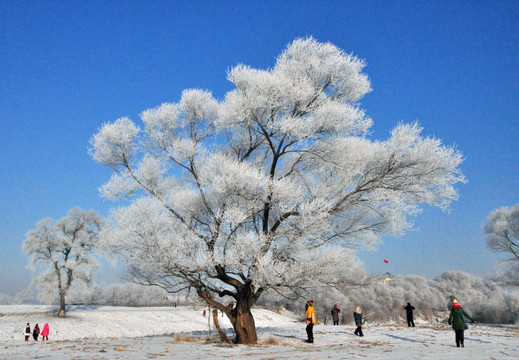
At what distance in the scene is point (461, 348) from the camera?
1020 centimetres

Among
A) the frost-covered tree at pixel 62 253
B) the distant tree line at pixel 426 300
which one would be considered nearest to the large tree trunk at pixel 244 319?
the distant tree line at pixel 426 300

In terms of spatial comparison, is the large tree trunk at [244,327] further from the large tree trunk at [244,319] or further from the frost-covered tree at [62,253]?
the frost-covered tree at [62,253]

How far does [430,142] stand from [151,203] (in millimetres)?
8858

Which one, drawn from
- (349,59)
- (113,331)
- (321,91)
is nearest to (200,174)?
(321,91)

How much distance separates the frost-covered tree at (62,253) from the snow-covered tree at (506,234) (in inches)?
1418

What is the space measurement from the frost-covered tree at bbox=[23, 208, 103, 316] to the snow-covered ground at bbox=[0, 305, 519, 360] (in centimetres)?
256

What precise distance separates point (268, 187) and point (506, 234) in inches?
1213

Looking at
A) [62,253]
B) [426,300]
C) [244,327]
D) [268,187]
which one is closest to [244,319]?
[244,327]

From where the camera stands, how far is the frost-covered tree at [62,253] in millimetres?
31969

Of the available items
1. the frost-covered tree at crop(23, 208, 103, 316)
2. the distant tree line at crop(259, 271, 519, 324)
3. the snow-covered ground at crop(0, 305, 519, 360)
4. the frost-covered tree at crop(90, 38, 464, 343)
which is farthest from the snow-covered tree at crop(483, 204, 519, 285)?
the frost-covered tree at crop(23, 208, 103, 316)

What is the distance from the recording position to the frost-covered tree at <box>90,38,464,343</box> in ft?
37.8

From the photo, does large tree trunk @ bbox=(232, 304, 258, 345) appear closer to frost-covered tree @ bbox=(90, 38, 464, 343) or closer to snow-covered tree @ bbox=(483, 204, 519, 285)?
frost-covered tree @ bbox=(90, 38, 464, 343)

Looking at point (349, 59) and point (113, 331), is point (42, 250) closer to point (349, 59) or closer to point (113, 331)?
point (113, 331)

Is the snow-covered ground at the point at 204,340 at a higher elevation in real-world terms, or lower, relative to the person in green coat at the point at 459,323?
lower
